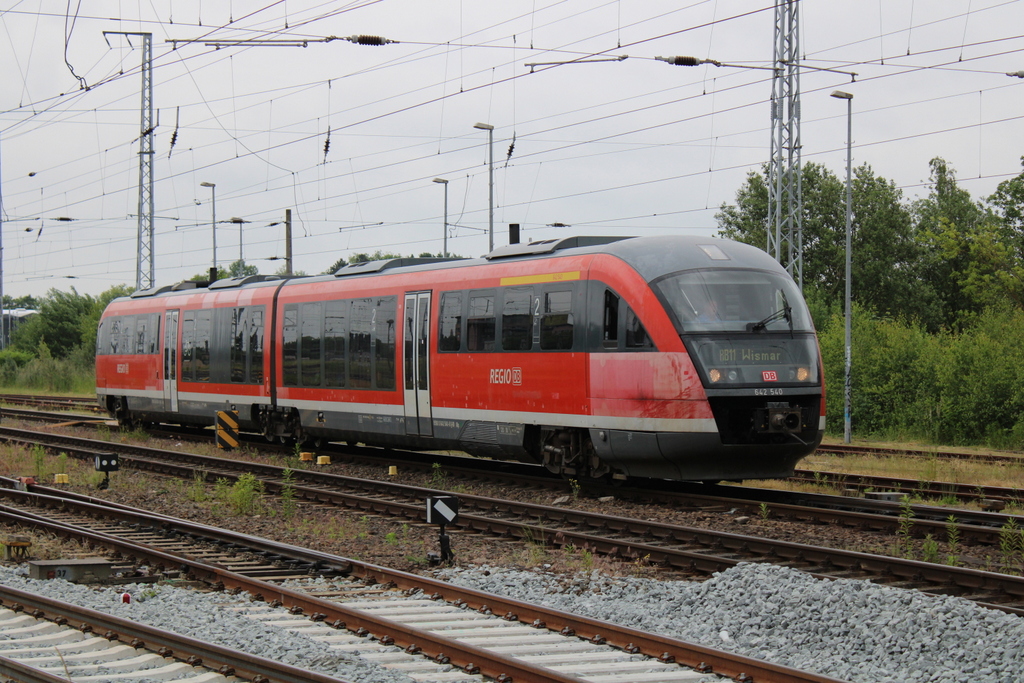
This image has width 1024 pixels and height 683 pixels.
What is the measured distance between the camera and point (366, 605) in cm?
895

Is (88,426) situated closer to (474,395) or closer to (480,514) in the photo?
(474,395)

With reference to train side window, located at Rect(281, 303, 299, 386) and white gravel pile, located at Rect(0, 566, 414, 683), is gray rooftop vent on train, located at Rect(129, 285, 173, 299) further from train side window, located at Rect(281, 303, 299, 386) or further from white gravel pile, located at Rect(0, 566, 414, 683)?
white gravel pile, located at Rect(0, 566, 414, 683)

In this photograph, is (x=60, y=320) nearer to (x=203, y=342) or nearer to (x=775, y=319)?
(x=203, y=342)

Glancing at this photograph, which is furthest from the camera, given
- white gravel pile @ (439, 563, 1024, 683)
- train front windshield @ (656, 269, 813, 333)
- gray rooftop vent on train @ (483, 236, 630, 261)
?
gray rooftop vent on train @ (483, 236, 630, 261)

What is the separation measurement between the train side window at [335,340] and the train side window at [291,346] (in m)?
1.14

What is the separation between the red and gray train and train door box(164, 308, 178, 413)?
13.8ft

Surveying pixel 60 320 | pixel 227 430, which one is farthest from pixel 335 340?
pixel 60 320

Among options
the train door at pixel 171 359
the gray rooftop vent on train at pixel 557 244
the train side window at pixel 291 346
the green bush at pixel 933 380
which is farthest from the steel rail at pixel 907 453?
the train door at pixel 171 359

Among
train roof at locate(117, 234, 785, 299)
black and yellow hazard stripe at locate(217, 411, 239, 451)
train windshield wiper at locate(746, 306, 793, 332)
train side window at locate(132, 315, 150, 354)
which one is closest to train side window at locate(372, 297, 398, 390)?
train roof at locate(117, 234, 785, 299)

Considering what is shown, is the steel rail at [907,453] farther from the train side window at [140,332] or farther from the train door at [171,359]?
the train side window at [140,332]

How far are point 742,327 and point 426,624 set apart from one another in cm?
666

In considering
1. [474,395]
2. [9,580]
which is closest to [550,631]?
[9,580]

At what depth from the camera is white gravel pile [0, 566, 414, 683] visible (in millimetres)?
7059

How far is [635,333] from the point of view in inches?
542
